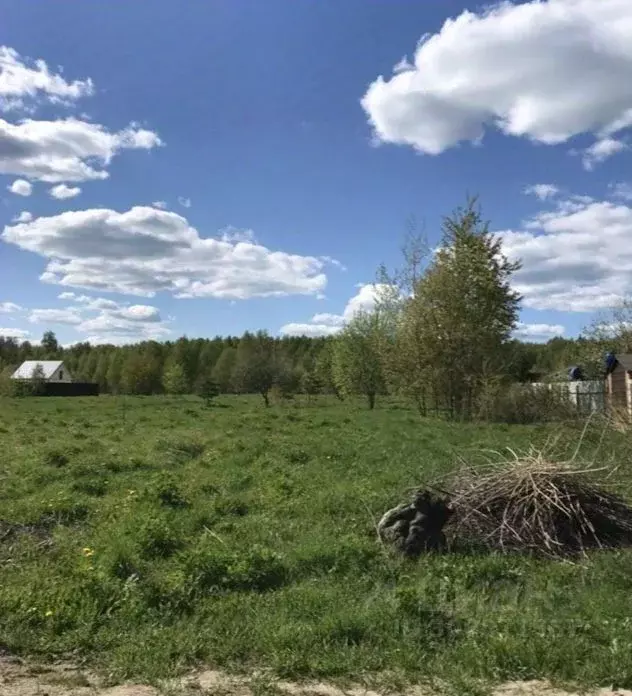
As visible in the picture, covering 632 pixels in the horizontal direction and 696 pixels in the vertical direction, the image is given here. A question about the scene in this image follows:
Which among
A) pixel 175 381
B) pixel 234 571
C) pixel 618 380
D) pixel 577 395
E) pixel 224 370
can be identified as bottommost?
pixel 234 571

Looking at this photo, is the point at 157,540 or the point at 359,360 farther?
the point at 359,360

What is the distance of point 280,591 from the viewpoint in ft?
21.3

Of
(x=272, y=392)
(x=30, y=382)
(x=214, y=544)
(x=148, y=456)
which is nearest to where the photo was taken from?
(x=214, y=544)

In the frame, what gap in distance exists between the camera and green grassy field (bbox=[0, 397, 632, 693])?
16.2 feet

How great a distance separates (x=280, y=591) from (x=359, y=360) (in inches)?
1768

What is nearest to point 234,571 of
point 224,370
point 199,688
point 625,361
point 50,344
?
point 199,688

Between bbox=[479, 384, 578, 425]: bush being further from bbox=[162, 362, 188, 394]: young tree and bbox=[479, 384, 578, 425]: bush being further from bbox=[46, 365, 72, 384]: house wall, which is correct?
bbox=[46, 365, 72, 384]: house wall

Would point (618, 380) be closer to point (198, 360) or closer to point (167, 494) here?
point (167, 494)

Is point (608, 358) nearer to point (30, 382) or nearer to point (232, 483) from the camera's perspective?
point (232, 483)

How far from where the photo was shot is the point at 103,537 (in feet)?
26.9

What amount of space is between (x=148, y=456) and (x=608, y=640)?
12.5 metres

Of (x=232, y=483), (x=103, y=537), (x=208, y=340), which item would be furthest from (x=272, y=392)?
(x=208, y=340)

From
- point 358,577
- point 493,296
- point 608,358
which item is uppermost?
point 493,296

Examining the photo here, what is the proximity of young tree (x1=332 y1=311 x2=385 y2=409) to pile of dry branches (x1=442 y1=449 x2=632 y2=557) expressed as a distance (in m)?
39.6
